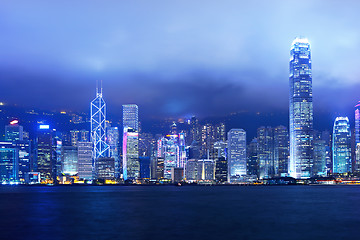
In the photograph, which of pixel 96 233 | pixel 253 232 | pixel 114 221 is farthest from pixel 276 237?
pixel 114 221

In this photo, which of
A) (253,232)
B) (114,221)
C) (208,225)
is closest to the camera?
(253,232)

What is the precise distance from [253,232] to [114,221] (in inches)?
1028

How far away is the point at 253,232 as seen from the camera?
237ft

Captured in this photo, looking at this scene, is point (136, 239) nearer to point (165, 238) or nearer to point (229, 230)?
point (165, 238)

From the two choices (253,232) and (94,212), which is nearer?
(253,232)

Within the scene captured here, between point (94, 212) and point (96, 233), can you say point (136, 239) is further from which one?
point (94, 212)

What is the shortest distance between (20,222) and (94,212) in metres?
23.5

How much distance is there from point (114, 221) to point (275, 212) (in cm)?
3418

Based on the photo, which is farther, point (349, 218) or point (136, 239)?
point (349, 218)

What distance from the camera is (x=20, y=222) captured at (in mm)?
85062

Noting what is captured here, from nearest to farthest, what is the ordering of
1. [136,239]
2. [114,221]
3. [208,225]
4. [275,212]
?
[136,239]
[208,225]
[114,221]
[275,212]

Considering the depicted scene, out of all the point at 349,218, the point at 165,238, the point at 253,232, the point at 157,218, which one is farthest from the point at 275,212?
the point at 165,238

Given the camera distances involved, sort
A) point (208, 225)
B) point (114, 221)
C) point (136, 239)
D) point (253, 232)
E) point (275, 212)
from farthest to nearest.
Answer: point (275, 212) < point (114, 221) < point (208, 225) < point (253, 232) < point (136, 239)

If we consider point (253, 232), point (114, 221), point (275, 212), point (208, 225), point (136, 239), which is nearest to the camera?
point (136, 239)
